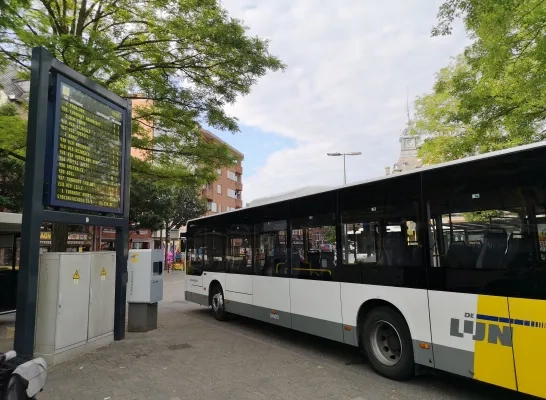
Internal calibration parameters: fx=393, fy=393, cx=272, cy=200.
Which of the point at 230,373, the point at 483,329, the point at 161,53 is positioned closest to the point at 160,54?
the point at 161,53

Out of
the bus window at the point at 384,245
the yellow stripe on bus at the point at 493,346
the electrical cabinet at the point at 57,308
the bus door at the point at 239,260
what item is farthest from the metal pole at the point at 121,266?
the yellow stripe on bus at the point at 493,346

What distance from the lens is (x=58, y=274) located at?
21.1ft

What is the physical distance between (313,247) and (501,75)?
24.2 ft

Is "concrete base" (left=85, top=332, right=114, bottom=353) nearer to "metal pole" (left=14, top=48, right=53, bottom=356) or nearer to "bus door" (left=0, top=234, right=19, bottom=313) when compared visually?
"metal pole" (left=14, top=48, right=53, bottom=356)

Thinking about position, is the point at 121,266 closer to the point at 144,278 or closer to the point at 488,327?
the point at 144,278

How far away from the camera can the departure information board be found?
6.30 meters

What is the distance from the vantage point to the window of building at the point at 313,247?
6.84 metres

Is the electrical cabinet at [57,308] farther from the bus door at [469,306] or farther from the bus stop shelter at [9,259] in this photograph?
the bus door at [469,306]

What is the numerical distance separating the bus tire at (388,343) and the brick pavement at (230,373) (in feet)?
0.55

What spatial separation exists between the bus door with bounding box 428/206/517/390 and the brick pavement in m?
0.76

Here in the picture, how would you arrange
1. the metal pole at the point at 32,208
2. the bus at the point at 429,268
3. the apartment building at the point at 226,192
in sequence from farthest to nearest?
the apartment building at the point at 226,192
the metal pole at the point at 32,208
the bus at the point at 429,268

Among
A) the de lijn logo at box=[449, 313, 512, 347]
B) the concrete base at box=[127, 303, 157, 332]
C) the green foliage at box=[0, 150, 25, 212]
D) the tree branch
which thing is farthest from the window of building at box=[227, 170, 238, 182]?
the de lijn logo at box=[449, 313, 512, 347]

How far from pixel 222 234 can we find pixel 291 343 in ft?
11.9

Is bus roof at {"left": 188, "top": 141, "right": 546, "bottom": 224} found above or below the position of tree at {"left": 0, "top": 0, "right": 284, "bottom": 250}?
below
